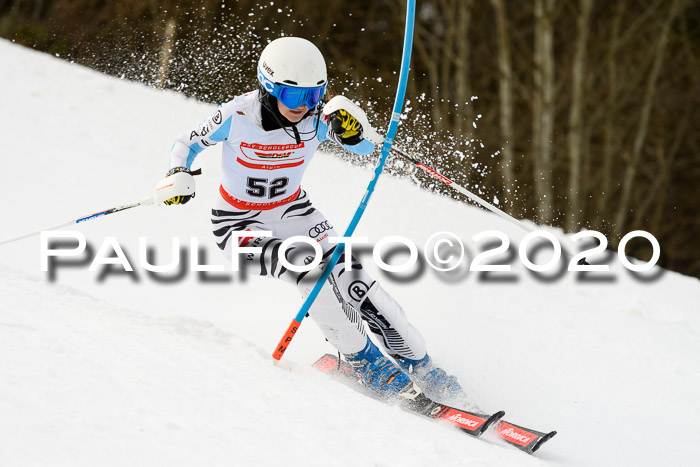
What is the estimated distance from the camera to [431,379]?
12.1 feet

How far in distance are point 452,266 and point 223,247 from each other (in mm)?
2228

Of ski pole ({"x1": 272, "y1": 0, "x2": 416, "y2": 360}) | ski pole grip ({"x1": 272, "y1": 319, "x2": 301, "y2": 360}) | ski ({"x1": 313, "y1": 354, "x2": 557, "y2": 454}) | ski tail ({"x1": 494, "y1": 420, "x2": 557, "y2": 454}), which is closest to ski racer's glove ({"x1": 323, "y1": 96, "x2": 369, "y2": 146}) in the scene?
ski pole ({"x1": 272, "y1": 0, "x2": 416, "y2": 360})

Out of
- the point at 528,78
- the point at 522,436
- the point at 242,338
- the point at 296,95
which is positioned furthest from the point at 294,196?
the point at 528,78

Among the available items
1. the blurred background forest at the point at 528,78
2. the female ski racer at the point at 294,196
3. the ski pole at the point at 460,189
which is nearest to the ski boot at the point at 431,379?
the female ski racer at the point at 294,196

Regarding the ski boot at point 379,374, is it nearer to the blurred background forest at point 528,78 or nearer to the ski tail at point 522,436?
the ski tail at point 522,436

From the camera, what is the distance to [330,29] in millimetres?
15844

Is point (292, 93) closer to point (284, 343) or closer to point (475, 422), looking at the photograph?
→ point (284, 343)

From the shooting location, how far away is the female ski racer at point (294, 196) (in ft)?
11.0

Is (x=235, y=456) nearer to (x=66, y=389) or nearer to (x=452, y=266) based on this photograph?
(x=66, y=389)

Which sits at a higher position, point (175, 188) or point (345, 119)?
point (345, 119)

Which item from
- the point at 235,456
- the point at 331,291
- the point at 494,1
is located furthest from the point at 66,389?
the point at 494,1

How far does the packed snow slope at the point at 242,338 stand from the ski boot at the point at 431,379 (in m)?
0.23

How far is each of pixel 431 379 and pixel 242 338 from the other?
3.15ft

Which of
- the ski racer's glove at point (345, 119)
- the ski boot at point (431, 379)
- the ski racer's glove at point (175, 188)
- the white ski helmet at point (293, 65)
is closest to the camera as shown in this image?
the white ski helmet at point (293, 65)
